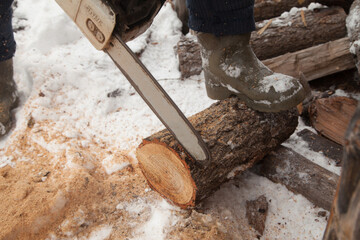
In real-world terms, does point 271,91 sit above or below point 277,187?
above

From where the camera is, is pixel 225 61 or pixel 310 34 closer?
pixel 225 61

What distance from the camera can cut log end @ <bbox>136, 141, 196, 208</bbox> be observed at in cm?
140

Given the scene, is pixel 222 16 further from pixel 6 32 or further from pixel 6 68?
pixel 6 68

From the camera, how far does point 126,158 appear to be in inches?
75.9

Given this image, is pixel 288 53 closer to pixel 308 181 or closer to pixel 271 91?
pixel 271 91

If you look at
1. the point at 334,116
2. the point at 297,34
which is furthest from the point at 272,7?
the point at 334,116

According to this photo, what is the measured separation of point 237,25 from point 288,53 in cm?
89

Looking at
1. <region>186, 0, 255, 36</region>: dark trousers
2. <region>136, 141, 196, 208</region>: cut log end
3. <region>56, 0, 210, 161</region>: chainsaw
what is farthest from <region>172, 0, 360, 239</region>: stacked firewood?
<region>186, 0, 255, 36</region>: dark trousers

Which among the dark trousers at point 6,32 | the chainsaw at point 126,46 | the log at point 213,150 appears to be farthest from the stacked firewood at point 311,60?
the dark trousers at point 6,32

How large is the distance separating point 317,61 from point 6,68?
2262 mm

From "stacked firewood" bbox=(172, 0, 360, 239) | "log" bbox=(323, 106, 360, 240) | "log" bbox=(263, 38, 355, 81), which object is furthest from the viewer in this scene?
"log" bbox=(263, 38, 355, 81)

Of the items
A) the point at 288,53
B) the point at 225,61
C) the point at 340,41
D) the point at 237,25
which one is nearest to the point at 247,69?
Answer: the point at 225,61

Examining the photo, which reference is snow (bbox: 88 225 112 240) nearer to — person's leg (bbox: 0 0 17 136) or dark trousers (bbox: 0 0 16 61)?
person's leg (bbox: 0 0 17 136)

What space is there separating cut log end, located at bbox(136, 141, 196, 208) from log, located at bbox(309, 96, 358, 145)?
100 centimetres
